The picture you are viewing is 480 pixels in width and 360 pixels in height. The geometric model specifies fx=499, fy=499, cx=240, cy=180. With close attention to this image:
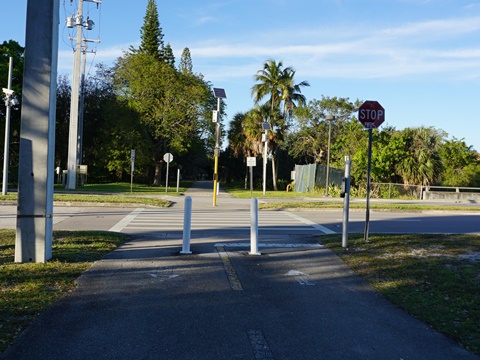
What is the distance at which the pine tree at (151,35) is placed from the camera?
61938mm

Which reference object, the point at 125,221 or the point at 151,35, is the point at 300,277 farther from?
the point at 151,35

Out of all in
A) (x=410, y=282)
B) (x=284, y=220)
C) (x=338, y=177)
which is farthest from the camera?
(x=338, y=177)

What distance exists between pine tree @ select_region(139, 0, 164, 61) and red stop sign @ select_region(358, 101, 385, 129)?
5365cm

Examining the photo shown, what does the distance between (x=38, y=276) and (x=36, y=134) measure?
231 cm

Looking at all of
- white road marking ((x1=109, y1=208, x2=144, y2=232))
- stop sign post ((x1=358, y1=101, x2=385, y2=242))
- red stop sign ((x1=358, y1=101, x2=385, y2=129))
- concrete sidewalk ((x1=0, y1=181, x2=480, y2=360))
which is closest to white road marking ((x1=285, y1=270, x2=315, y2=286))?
concrete sidewalk ((x1=0, y1=181, x2=480, y2=360))

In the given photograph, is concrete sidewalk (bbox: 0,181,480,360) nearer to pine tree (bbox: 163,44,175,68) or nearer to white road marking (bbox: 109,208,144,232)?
white road marking (bbox: 109,208,144,232)

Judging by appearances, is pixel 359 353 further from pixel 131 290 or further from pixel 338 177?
pixel 338 177

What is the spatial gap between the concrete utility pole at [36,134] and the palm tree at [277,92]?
135 ft

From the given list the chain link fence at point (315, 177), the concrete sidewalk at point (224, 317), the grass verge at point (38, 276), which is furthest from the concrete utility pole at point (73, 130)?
the concrete sidewalk at point (224, 317)

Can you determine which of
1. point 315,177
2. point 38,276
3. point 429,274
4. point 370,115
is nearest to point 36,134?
point 38,276

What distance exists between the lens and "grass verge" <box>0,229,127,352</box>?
5535mm

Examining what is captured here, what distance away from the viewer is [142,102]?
4831 centimetres

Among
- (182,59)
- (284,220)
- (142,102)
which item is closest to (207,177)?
(182,59)

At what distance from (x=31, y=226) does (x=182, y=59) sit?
67967 millimetres
